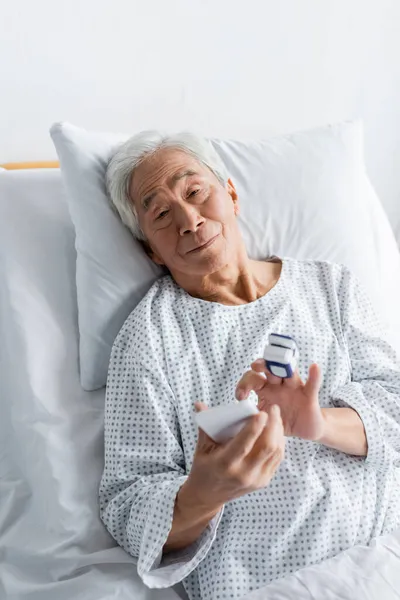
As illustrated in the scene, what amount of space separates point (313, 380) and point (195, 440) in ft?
0.85

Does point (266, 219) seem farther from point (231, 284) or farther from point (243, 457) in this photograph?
point (243, 457)

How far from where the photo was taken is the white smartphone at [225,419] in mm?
898

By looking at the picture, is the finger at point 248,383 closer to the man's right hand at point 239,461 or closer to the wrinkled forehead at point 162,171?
the man's right hand at point 239,461

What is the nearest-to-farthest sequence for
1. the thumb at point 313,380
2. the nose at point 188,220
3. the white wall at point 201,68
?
1. the thumb at point 313,380
2. the nose at point 188,220
3. the white wall at point 201,68

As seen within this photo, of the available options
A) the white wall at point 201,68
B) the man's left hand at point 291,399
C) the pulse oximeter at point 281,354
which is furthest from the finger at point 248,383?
the white wall at point 201,68

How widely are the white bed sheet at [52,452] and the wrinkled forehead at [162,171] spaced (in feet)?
0.71

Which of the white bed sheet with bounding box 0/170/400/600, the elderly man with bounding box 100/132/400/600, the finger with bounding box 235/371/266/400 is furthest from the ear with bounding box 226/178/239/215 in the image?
the finger with bounding box 235/371/266/400

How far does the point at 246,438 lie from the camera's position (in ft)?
2.98

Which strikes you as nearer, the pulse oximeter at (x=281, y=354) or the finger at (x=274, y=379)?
the pulse oximeter at (x=281, y=354)

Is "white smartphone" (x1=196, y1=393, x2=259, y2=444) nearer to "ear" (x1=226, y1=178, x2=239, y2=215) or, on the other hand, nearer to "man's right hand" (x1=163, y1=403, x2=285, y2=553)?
"man's right hand" (x1=163, y1=403, x2=285, y2=553)

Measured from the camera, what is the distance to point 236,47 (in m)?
1.90

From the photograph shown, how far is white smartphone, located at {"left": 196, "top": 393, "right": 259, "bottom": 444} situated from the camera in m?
0.90

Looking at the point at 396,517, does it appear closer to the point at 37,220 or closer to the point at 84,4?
the point at 37,220

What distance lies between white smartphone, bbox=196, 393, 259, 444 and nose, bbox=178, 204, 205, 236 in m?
0.46
